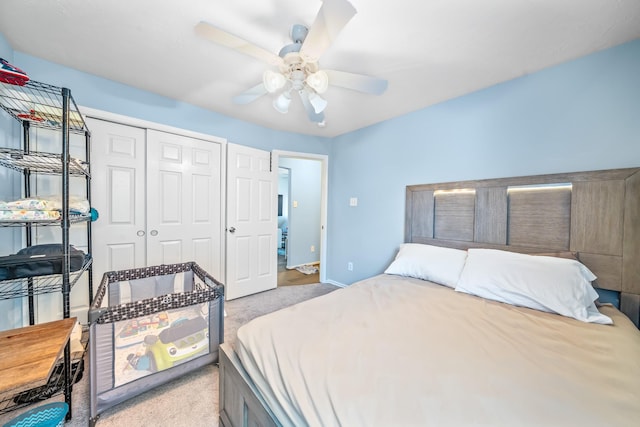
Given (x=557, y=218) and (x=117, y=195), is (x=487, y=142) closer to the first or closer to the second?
(x=557, y=218)

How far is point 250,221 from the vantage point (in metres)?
3.12

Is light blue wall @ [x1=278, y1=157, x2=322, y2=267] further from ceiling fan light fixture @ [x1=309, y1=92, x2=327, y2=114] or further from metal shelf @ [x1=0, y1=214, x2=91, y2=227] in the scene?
metal shelf @ [x1=0, y1=214, x2=91, y2=227]

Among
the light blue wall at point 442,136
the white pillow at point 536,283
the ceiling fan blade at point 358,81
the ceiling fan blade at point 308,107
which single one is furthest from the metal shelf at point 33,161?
the white pillow at point 536,283

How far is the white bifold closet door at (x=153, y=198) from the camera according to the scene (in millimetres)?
2178

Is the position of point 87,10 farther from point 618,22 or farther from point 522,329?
point 618,22

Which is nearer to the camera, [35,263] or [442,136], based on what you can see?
[35,263]

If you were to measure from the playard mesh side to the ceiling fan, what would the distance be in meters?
1.47

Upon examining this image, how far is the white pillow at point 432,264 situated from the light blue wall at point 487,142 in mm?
623

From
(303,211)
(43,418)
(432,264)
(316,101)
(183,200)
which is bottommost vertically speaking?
(43,418)

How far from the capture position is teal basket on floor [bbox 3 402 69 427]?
3.45 feet

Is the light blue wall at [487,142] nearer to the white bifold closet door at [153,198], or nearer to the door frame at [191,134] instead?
the door frame at [191,134]

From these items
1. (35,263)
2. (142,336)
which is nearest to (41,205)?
(35,263)

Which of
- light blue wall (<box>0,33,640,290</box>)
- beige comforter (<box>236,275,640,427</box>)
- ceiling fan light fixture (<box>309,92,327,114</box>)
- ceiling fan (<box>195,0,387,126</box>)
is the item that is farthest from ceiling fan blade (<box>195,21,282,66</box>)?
light blue wall (<box>0,33,640,290</box>)

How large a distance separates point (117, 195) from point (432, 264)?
3.01 meters
